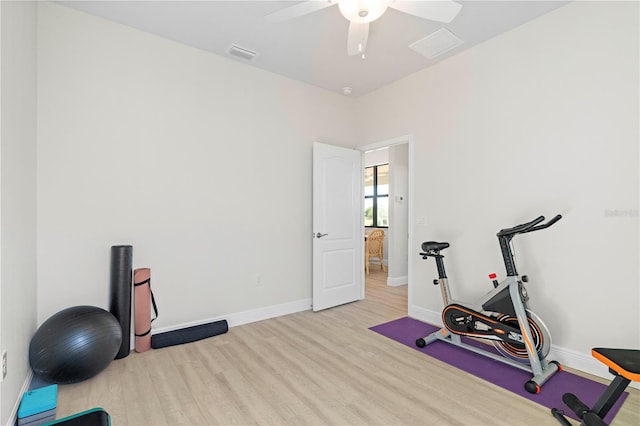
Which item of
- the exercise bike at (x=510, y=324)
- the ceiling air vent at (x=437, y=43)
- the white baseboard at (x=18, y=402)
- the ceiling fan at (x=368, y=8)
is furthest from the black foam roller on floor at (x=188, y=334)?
the ceiling air vent at (x=437, y=43)

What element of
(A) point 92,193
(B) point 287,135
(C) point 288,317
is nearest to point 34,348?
(A) point 92,193

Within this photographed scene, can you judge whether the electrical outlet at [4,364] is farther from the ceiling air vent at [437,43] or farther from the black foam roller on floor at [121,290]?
the ceiling air vent at [437,43]

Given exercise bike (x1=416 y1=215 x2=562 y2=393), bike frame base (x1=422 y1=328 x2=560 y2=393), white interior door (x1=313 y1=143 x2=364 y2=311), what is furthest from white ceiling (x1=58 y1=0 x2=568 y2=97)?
bike frame base (x1=422 y1=328 x2=560 y2=393)

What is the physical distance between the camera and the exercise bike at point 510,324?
2363 mm

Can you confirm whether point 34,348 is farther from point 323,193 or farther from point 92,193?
point 323,193

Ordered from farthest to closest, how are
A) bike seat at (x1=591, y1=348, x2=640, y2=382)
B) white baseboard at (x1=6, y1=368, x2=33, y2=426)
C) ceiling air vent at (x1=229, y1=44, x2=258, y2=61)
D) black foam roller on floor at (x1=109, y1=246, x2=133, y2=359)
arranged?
ceiling air vent at (x1=229, y1=44, x2=258, y2=61), black foam roller on floor at (x1=109, y1=246, x2=133, y2=359), white baseboard at (x1=6, y1=368, x2=33, y2=426), bike seat at (x1=591, y1=348, x2=640, y2=382)

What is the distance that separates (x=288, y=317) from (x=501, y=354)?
221 cm

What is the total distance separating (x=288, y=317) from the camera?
3.84 m

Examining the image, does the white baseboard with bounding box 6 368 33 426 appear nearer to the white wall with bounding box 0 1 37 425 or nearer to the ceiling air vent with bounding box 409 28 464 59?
the white wall with bounding box 0 1 37 425

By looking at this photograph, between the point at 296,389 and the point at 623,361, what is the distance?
1.89m

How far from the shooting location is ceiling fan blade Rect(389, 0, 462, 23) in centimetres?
197

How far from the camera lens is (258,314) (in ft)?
12.2

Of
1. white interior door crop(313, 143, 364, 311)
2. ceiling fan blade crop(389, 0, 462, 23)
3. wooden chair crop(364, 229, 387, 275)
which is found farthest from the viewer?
wooden chair crop(364, 229, 387, 275)

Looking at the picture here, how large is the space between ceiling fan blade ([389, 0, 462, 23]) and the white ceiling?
567mm
